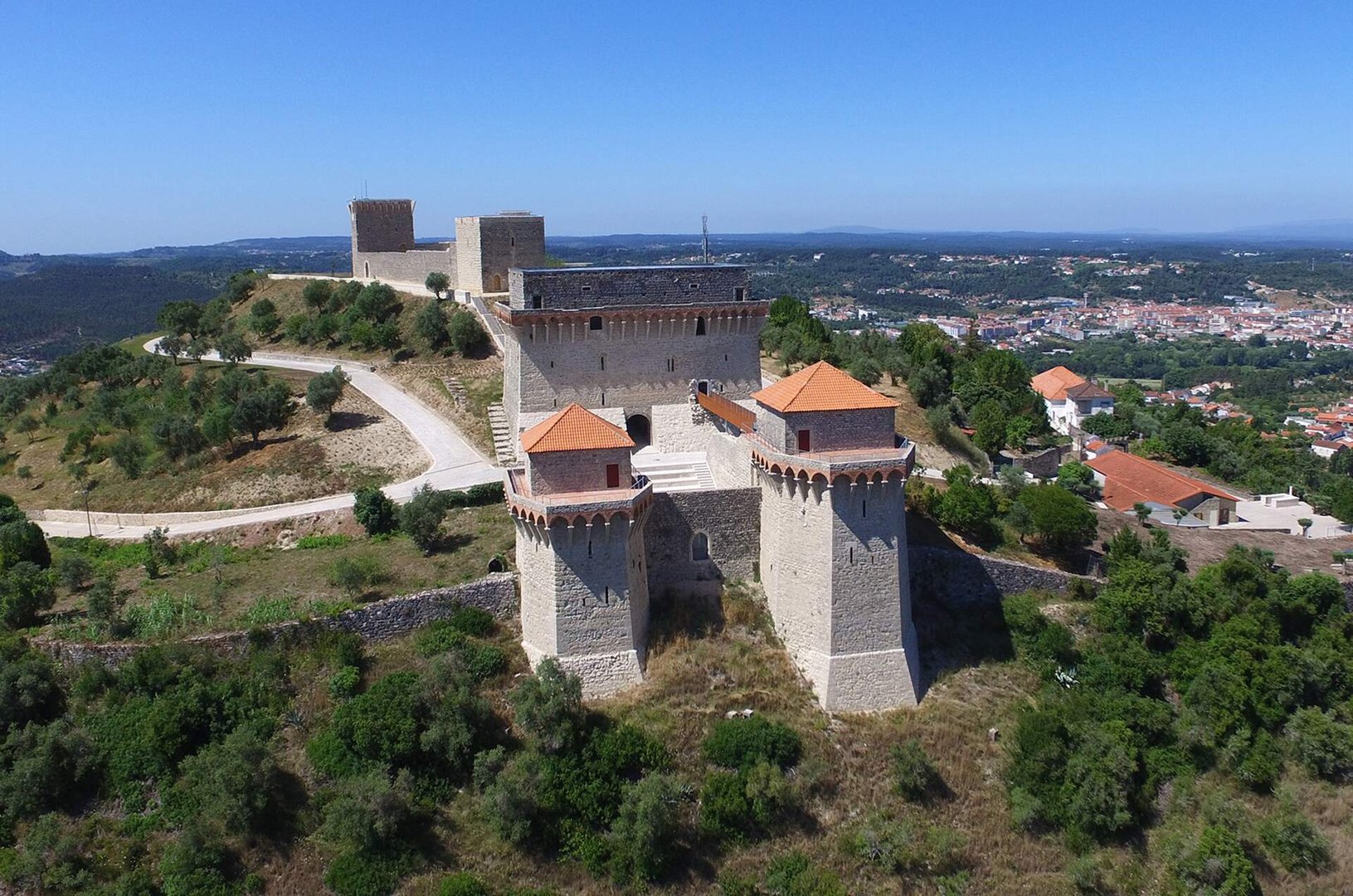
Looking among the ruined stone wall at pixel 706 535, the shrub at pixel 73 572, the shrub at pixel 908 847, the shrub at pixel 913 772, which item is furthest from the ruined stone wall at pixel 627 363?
the shrub at pixel 908 847

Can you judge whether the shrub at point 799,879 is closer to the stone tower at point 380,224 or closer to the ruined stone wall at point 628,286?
the ruined stone wall at point 628,286

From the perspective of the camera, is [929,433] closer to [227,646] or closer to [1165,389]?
[227,646]

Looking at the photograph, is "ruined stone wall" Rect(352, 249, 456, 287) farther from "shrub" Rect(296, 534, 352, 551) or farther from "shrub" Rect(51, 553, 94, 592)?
"shrub" Rect(51, 553, 94, 592)

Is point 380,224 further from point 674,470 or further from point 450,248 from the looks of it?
point 674,470

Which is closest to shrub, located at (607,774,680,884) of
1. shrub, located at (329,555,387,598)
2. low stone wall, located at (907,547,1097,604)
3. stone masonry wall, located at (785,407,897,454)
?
stone masonry wall, located at (785,407,897,454)

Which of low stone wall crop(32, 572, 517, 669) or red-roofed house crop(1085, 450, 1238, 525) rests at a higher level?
low stone wall crop(32, 572, 517, 669)

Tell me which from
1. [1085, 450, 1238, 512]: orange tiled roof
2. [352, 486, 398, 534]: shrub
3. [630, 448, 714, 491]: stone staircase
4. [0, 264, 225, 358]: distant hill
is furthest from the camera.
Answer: [0, 264, 225, 358]: distant hill

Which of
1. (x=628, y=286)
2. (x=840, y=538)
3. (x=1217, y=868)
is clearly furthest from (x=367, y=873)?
(x=1217, y=868)
